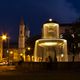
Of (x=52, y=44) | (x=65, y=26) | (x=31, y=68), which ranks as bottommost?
(x=31, y=68)

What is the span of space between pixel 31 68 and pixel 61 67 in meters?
2.93

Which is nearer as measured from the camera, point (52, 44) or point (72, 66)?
point (72, 66)

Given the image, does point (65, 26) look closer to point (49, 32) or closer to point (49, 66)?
point (49, 32)

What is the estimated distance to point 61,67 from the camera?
3556cm

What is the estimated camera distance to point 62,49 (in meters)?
45.4

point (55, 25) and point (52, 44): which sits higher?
point (55, 25)

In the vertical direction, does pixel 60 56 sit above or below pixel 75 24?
below

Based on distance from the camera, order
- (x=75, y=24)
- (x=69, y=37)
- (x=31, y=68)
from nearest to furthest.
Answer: (x=31, y=68) → (x=75, y=24) → (x=69, y=37)

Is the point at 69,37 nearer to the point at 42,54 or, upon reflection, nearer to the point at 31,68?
the point at 42,54

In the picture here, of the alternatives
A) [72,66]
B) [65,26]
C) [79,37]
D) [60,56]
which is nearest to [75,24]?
[79,37]

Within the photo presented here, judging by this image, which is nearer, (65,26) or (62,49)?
(62,49)

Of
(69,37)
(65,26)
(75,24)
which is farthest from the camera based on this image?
(65,26)

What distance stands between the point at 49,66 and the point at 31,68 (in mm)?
1767

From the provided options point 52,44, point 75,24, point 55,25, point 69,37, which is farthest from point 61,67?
point 69,37
